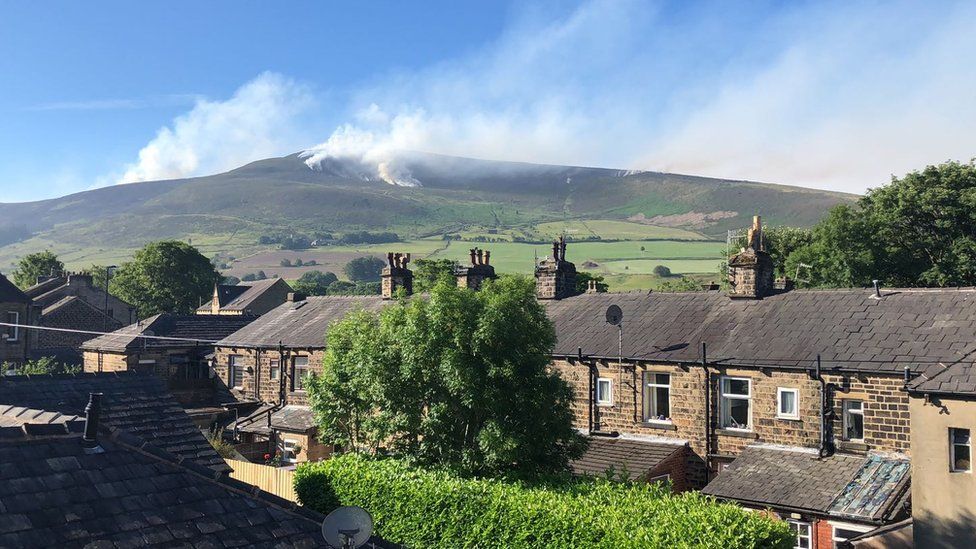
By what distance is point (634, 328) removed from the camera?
89.7 feet

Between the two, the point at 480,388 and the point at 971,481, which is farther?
the point at 480,388

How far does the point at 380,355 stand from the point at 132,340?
26922mm

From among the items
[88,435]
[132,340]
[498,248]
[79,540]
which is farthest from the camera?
[498,248]

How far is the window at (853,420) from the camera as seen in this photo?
2127 centimetres

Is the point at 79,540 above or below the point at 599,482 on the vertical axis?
above

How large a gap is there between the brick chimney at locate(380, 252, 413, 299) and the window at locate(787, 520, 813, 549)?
22.8 metres

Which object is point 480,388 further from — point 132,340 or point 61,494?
point 132,340

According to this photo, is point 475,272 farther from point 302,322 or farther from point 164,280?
point 164,280

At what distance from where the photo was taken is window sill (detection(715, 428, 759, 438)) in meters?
23.0

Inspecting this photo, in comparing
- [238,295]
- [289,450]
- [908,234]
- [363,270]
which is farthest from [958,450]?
[363,270]

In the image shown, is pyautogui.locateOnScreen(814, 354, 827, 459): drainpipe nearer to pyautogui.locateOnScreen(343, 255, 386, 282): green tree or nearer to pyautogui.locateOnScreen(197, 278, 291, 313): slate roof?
pyautogui.locateOnScreen(197, 278, 291, 313): slate roof

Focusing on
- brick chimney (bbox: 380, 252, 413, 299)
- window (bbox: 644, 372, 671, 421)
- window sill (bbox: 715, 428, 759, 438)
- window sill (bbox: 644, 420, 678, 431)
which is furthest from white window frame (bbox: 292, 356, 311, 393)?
window sill (bbox: 715, 428, 759, 438)

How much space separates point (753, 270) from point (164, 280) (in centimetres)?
7992

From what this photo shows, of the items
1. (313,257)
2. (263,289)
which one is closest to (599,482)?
(263,289)
